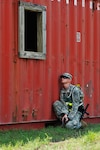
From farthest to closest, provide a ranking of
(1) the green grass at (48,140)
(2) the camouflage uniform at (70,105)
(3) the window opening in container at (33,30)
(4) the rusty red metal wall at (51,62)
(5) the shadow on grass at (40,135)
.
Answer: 1. (2) the camouflage uniform at (70,105)
2. (3) the window opening in container at (33,30)
3. (4) the rusty red metal wall at (51,62)
4. (5) the shadow on grass at (40,135)
5. (1) the green grass at (48,140)

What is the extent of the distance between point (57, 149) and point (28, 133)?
5.51 feet

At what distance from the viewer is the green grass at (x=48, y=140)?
7.62m

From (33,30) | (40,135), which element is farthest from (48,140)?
(33,30)

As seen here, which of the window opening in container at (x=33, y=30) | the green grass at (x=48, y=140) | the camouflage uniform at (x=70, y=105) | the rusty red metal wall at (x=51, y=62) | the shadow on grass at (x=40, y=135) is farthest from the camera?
the camouflage uniform at (x=70, y=105)

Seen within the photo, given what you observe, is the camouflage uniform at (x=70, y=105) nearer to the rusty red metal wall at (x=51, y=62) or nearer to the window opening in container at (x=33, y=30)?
the rusty red metal wall at (x=51, y=62)

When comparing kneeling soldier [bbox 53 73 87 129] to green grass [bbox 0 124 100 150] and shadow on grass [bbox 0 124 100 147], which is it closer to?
shadow on grass [bbox 0 124 100 147]

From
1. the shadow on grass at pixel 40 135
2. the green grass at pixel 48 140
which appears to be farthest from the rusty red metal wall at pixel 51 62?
the green grass at pixel 48 140

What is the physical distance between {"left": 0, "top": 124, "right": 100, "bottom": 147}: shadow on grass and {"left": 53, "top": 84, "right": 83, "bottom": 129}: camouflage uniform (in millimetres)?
323

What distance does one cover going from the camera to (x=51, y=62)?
1060cm

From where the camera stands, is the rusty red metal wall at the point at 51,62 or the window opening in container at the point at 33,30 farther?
the window opening in container at the point at 33,30

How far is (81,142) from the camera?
26.6 feet

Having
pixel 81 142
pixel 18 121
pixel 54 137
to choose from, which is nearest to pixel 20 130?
pixel 18 121

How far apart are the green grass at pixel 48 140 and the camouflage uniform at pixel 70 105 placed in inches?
28.5

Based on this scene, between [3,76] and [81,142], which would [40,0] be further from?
[81,142]
